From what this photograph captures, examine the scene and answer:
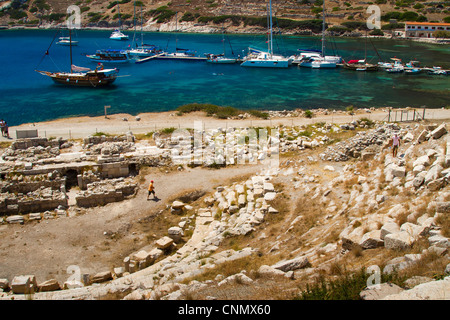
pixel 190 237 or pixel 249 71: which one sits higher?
pixel 249 71

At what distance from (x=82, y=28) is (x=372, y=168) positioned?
144m

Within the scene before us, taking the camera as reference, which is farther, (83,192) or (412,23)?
(412,23)

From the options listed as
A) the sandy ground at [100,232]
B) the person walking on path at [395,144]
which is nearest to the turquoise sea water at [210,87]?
the sandy ground at [100,232]

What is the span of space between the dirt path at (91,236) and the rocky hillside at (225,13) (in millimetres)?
102303

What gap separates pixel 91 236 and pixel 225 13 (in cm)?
12333

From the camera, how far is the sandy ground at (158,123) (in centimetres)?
3041

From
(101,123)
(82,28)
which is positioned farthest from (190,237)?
(82,28)

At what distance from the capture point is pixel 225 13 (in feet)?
424

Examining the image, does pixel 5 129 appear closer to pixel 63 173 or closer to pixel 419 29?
pixel 63 173

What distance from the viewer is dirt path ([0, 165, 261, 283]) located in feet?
50.5

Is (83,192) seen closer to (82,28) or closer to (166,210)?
(166,210)

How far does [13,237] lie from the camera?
17.3 meters

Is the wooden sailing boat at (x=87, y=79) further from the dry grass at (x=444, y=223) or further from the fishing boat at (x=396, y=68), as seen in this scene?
the dry grass at (x=444, y=223)

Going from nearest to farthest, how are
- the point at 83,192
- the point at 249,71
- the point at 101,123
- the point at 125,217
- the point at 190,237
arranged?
1. the point at 190,237
2. the point at 125,217
3. the point at 83,192
4. the point at 101,123
5. the point at 249,71
